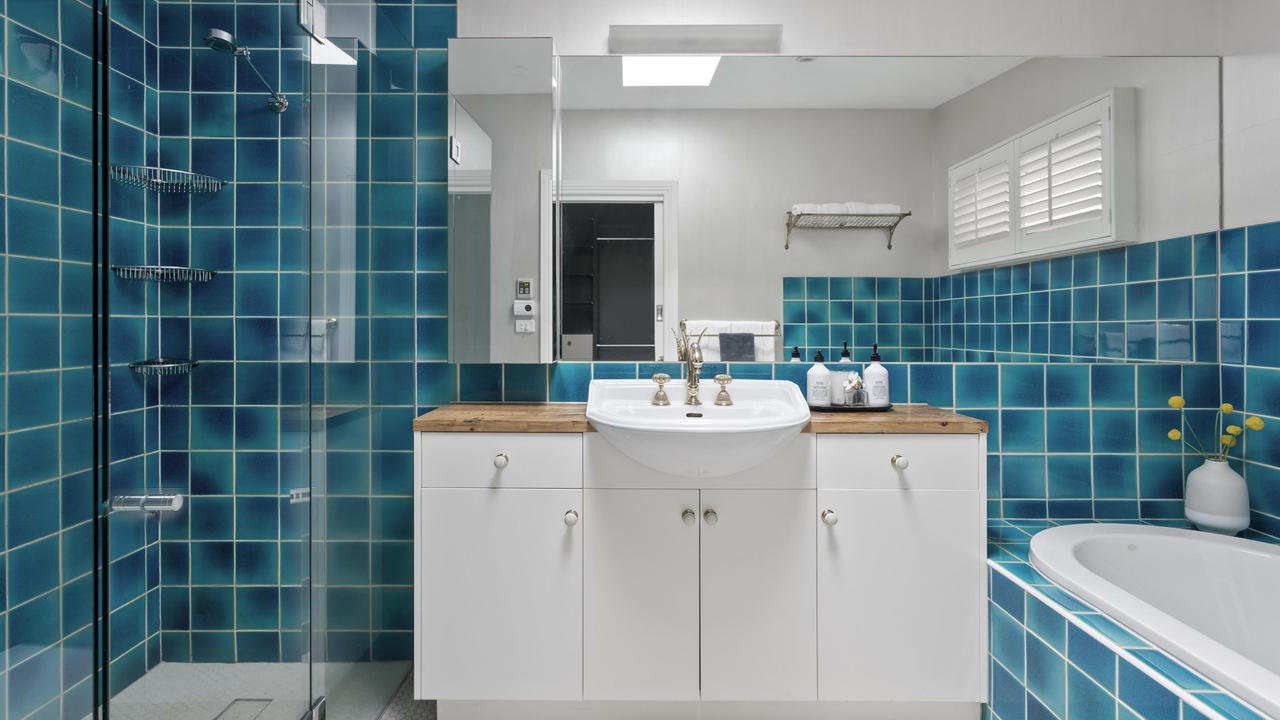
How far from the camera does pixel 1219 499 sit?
5.36 ft

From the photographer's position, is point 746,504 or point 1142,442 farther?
point 1142,442

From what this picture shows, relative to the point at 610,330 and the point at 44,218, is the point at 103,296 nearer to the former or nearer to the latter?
the point at 44,218

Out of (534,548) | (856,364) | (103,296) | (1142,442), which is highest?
(103,296)

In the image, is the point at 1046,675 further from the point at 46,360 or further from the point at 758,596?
the point at 46,360

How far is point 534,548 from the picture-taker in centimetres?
151

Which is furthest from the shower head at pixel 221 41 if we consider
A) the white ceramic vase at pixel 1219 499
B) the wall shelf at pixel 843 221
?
the white ceramic vase at pixel 1219 499

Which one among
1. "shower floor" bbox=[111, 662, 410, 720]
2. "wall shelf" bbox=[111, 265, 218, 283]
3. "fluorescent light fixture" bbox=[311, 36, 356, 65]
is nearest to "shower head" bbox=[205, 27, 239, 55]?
"fluorescent light fixture" bbox=[311, 36, 356, 65]

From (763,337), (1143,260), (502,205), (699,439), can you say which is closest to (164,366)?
(502,205)

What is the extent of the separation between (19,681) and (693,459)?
3.90ft

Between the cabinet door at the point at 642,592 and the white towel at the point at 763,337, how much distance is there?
54 centimetres

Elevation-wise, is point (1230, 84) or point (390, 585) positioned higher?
point (1230, 84)

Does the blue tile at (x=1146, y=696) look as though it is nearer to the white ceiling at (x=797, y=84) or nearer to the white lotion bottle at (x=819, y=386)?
the white lotion bottle at (x=819, y=386)

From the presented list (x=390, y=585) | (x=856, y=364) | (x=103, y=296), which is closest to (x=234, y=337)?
(x=103, y=296)

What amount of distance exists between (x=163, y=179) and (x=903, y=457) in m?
1.72
